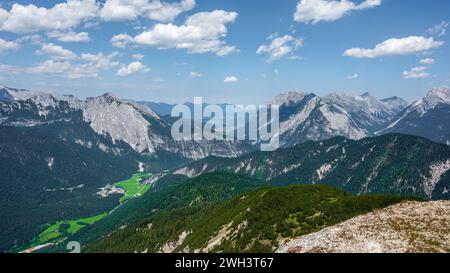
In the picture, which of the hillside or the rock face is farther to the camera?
the hillside

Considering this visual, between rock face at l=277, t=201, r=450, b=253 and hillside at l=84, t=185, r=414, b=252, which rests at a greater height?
rock face at l=277, t=201, r=450, b=253

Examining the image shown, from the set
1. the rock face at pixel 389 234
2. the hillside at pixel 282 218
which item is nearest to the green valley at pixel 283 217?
the hillside at pixel 282 218

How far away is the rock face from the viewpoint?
2864 inches

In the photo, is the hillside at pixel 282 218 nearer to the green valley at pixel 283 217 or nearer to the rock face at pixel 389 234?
the green valley at pixel 283 217

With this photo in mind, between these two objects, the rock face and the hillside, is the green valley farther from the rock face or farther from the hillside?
the rock face

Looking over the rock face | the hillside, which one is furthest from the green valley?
the rock face

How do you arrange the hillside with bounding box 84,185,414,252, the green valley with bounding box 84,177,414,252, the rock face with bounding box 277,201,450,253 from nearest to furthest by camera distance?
the rock face with bounding box 277,201,450,253, the green valley with bounding box 84,177,414,252, the hillside with bounding box 84,185,414,252

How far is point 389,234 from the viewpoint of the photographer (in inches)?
3017

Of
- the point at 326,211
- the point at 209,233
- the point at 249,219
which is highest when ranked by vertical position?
the point at 326,211

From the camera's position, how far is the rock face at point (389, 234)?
7275 cm
